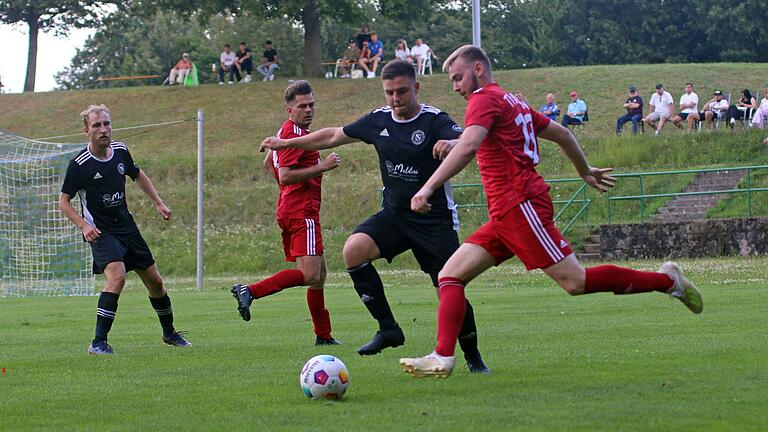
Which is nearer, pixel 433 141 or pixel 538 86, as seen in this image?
pixel 433 141

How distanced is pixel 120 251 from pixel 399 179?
324 cm

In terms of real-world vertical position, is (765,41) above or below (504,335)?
above

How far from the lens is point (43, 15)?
61.6 metres

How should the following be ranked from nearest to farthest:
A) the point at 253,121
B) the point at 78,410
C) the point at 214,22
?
1. the point at 78,410
2. the point at 253,121
3. the point at 214,22

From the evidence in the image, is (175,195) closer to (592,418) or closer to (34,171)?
(34,171)

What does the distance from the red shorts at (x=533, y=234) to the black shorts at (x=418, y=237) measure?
4.18ft

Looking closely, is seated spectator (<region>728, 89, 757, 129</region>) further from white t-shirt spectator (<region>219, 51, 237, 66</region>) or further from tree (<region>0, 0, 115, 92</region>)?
tree (<region>0, 0, 115, 92</region>)

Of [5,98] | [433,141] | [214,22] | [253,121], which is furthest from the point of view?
[214,22]

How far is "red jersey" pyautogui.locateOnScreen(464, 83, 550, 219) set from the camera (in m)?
7.37

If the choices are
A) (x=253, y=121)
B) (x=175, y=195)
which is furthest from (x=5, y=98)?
(x=175, y=195)

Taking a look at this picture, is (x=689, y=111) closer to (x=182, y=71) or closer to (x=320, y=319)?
(x=182, y=71)

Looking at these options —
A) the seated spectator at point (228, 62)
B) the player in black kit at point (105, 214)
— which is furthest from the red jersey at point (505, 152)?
the seated spectator at point (228, 62)

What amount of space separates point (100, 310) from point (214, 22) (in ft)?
240

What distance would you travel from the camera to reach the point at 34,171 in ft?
84.8
